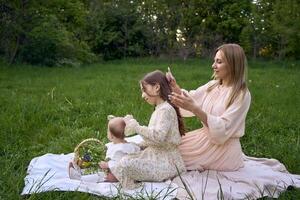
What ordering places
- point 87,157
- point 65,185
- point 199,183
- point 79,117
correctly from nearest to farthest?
point 65,185, point 199,183, point 87,157, point 79,117

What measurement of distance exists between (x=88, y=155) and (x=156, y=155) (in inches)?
28.8

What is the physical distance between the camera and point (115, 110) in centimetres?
750

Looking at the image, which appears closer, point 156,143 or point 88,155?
point 156,143

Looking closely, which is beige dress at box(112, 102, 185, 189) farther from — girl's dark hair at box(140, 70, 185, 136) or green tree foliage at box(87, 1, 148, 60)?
green tree foliage at box(87, 1, 148, 60)

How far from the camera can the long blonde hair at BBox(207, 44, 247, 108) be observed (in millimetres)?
4484

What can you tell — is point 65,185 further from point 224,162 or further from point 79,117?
point 79,117

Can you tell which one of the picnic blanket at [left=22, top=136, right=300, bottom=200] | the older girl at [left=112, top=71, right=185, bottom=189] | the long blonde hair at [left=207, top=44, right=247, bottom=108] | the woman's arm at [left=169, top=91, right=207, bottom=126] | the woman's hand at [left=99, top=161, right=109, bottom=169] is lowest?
the picnic blanket at [left=22, top=136, right=300, bottom=200]

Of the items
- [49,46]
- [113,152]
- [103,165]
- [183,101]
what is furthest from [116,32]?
[183,101]

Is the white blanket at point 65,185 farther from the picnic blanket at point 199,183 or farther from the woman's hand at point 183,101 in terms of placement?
the woman's hand at point 183,101

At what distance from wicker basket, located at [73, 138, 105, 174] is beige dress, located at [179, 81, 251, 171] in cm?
82

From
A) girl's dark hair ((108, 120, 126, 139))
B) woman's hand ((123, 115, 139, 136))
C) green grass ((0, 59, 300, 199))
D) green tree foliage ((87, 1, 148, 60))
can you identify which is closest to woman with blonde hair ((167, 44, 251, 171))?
woman's hand ((123, 115, 139, 136))

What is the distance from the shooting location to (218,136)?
4391 mm

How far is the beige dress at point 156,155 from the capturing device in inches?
171

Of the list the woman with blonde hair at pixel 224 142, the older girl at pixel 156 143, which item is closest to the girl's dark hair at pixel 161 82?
the older girl at pixel 156 143
